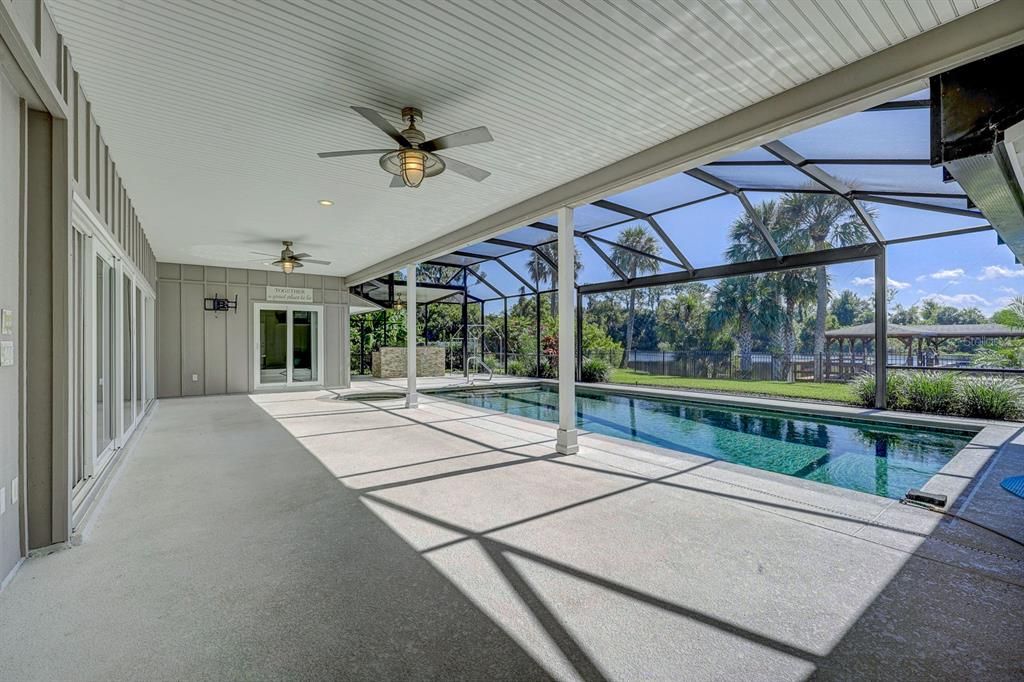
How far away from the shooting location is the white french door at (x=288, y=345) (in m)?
10.4

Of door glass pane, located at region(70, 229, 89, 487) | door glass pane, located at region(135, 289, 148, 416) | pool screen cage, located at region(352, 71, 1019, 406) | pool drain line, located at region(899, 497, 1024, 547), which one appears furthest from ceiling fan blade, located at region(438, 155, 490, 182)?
door glass pane, located at region(135, 289, 148, 416)

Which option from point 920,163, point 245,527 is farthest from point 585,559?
point 920,163

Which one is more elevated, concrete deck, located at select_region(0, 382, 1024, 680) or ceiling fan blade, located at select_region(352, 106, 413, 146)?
ceiling fan blade, located at select_region(352, 106, 413, 146)

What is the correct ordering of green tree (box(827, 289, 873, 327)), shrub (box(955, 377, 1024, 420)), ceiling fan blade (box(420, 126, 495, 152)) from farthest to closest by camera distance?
green tree (box(827, 289, 873, 327)) → shrub (box(955, 377, 1024, 420)) → ceiling fan blade (box(420, 126, 495, 152))

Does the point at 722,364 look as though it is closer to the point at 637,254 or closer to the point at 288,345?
the point at 637,254

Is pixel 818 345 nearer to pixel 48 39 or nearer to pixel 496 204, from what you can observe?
pixel 496 204

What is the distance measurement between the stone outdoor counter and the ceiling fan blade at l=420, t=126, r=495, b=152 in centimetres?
1173

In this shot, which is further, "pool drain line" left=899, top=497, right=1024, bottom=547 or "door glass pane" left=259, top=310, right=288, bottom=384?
"door glass pane" left=259, top=310, right=288, bottom=384

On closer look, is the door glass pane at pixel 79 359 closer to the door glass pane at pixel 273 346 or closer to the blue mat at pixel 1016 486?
the blue mat at pixel 1016 486

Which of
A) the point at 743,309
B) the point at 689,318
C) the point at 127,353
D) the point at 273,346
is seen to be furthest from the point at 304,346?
the point at 743,309

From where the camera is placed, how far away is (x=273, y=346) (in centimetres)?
1062

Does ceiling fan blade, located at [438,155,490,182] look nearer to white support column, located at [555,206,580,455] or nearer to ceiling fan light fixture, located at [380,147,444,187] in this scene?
ceiling fan light fixture, located at [380,147,444,187]

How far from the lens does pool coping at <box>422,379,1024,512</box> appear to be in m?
3.43

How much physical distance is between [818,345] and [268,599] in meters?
16.9
